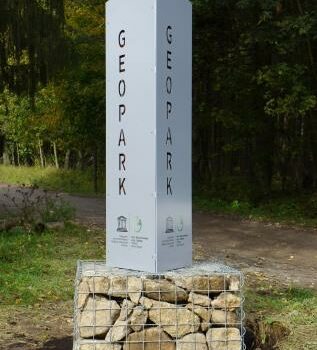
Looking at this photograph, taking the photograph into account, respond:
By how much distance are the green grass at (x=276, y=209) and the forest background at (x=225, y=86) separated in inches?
2.3

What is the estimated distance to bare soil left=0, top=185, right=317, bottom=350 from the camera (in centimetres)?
601

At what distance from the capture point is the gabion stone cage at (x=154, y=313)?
4863 millimetres

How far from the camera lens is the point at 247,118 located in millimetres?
20109

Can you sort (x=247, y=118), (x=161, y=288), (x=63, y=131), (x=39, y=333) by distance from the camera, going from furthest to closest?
1. (x=63, y=131)
2. (x=247, y=118)
3. (x=39, y=333)
4. (x=161, y=288)

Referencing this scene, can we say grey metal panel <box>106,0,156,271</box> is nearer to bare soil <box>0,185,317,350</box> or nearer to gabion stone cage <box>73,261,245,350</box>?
gabion stone cage <box>73,261,245,350</box>

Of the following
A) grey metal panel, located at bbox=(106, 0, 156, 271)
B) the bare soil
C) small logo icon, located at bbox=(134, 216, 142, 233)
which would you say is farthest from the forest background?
small logo icon, located at bbox=(134, 216, 142, 233)

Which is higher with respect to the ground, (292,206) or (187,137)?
(187,137)

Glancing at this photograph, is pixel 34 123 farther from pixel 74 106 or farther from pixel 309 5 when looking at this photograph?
pixel 309 5

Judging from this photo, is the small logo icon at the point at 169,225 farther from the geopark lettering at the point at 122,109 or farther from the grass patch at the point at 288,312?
the grass patch at the point at 288,312

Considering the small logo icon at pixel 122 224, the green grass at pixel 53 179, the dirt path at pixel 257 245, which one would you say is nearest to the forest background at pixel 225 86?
the green grass at pixel 53 179

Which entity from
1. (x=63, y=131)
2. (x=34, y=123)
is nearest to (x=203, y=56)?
(x=63, y=131)

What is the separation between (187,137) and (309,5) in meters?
12.4

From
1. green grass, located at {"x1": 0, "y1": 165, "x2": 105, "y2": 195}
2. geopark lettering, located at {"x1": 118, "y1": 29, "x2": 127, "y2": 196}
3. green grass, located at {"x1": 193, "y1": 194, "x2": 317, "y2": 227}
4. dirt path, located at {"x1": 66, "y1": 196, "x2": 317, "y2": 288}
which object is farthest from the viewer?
green grass, located at {"x1": 0, "y1": 165, "x2": 105, "y2": 195}

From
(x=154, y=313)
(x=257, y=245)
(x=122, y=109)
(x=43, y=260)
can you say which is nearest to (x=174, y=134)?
(x=122, y=109)
